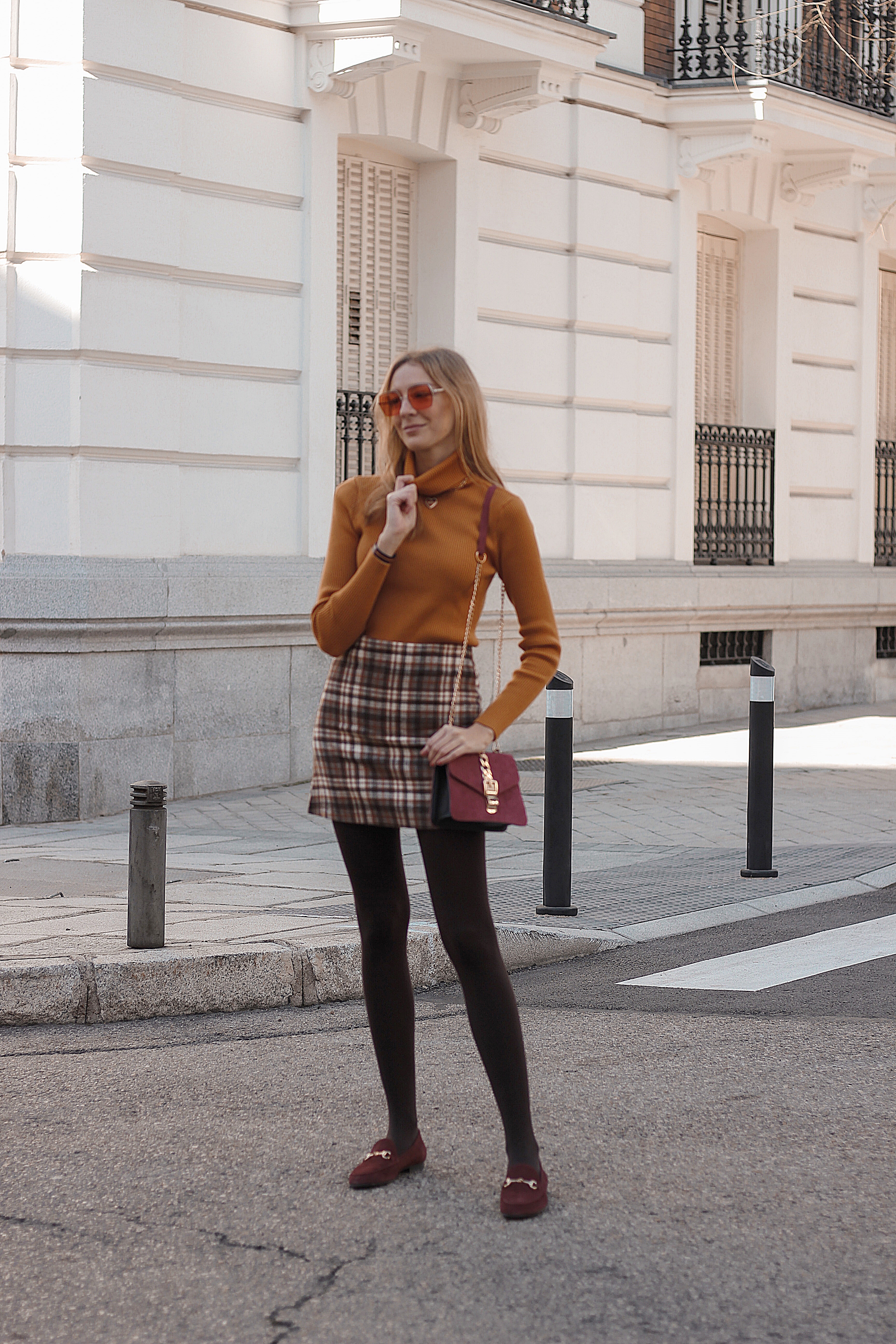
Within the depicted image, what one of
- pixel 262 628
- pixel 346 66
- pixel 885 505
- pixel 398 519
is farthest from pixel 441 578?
pixel 885 505

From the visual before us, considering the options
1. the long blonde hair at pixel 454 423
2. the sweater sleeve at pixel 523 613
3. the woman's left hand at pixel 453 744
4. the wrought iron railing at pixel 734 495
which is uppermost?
the wrought iron railing at pixel 734 495

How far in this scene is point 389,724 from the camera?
12.9ft

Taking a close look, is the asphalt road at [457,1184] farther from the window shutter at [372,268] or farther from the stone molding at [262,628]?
the window shutter at [372,268]

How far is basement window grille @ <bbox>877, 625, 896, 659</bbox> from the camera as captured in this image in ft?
58.9

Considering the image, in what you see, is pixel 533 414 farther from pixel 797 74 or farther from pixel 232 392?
pixel 797 74

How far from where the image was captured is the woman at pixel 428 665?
3896 mm

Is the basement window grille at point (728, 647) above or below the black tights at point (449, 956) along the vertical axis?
above

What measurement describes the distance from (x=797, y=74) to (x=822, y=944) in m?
11.1

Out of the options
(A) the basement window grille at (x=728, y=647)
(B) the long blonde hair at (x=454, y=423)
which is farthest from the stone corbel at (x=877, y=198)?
(B) the long blonde hair at (x=454, y=423)

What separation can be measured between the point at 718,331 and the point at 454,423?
13.0 metres

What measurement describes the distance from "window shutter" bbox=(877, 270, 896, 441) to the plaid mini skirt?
15549 millimetres

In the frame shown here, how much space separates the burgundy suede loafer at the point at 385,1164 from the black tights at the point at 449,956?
0.07 feet

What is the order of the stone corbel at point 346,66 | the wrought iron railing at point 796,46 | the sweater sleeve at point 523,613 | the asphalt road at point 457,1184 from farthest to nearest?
the wrought iron railing at point 796,46, the stone corbel at point 346,66, the sweater sleeve at point 523,613, the asphalt road at point 457,1184

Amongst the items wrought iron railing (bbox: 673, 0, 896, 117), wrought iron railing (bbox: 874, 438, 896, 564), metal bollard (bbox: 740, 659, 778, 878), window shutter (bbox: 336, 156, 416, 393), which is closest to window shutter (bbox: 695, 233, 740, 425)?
wrought iron railing (bbox: 673, 0, 896, 117)
